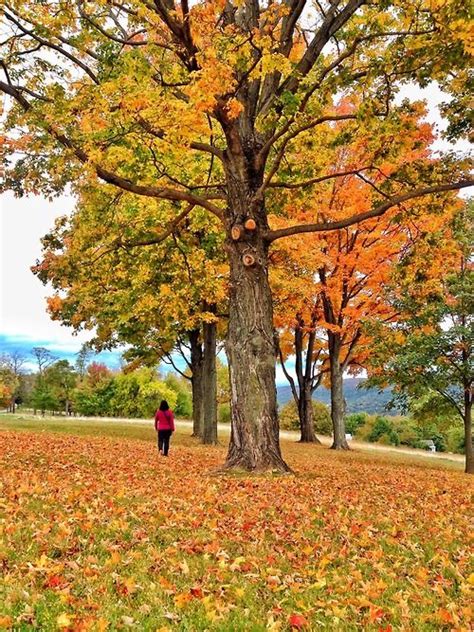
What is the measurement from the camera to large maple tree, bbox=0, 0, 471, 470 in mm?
9141

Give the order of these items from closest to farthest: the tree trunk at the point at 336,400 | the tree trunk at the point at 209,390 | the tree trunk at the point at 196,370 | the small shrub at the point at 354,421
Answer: the tree trunk at the point at 209,390
the tree trunk at the point at 336,400
the tree trunk at the point at 196,370
the small shrub at the point at 354,421

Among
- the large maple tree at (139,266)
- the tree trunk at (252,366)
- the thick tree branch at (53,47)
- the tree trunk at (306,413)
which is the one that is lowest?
the tree trunk at (306,413)

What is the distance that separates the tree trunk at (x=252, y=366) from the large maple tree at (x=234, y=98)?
0.02 metres

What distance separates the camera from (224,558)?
16.3 ft

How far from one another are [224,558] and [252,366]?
5.87 metres

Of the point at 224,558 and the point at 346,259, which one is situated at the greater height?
the point at 346,259

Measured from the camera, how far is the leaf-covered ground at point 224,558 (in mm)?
3699

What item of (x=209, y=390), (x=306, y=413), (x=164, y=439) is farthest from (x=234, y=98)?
(x=306, y=413)

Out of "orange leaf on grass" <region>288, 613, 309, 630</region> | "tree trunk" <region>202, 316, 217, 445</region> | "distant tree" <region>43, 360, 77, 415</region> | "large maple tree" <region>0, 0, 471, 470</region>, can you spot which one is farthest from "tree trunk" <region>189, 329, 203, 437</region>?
"distant tree" <region>43, 360, 77, 415</region>

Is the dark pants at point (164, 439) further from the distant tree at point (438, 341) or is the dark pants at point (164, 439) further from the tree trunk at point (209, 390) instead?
the distant tree at point (438, 341)

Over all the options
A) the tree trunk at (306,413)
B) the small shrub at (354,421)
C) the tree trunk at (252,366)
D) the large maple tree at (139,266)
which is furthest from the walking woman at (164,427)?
the small shrub at (354,421)

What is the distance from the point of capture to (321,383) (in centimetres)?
3694

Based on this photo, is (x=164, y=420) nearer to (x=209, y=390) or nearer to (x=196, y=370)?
(x=209, y=390)

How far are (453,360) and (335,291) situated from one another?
8.45 metres
